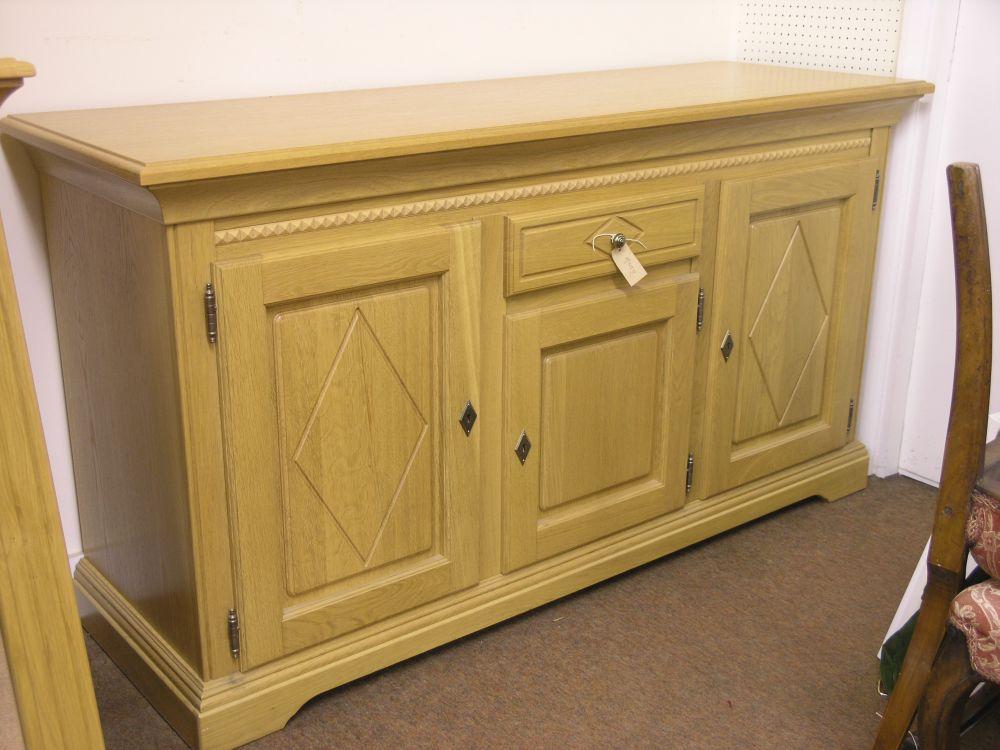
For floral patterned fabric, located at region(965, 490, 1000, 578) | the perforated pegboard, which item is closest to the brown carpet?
floral patterned fabric, located at region(965, 490, 1000, 578)

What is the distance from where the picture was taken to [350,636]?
1906mm

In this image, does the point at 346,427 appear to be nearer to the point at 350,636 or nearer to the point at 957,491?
the point at 350,636

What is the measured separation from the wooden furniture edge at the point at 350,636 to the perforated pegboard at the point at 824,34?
3.25ft

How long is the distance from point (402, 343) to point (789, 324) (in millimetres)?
989

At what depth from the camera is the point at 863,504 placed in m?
2.65

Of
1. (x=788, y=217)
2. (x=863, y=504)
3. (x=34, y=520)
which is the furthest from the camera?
(x=863, y=504)

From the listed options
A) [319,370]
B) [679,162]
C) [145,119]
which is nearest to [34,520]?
[319,370]

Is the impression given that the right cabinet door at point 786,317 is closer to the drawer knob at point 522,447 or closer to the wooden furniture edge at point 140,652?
the drawer knob at point 522,447

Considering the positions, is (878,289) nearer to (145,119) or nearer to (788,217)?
(788,217)

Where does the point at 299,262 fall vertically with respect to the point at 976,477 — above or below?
above

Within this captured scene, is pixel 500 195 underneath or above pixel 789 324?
above

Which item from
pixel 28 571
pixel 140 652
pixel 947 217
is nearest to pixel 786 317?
pixel 947 217

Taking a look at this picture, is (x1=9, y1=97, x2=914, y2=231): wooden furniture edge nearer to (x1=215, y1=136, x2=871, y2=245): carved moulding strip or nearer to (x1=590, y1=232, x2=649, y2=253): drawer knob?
(x1=215, y1=136, x2=871, y2=245): carved moulding strip

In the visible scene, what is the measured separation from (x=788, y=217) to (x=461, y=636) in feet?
3.55
